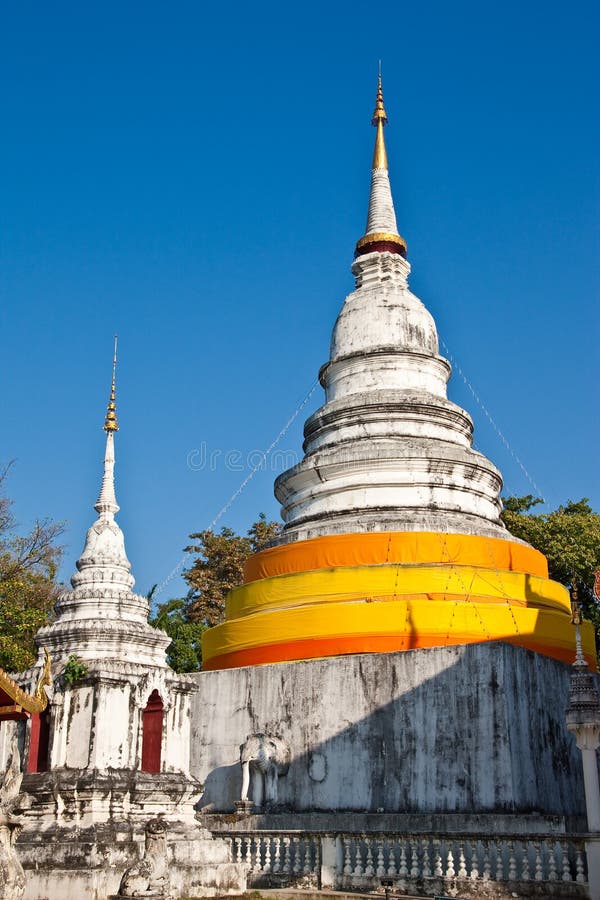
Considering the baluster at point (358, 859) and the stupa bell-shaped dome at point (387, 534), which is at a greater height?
the stupa bell-shaped dome at point (387, 534)

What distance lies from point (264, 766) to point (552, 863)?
6.47m

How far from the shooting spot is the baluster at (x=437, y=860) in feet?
42.2

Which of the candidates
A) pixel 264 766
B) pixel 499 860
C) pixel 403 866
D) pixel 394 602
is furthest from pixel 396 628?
pixel 499 860

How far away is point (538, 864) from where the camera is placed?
12328mm

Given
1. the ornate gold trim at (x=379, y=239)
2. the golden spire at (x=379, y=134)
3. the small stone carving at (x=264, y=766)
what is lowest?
the small stone carving at (x=264, y=766)

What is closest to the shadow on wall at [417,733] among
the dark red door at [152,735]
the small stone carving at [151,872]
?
the dark red door at [152,735]

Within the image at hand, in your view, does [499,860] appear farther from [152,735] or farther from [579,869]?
[152,735]

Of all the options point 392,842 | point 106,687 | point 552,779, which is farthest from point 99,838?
point 552,779

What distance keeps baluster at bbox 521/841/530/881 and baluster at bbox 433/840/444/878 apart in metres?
1.01

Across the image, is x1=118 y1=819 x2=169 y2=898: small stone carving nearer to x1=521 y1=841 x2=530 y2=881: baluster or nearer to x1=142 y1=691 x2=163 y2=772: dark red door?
x1=142 y1=691 x2=163 y2=772: dark red door

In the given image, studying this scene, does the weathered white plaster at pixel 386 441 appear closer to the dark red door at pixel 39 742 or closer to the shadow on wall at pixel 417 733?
the shadow on wall at pixel 417 733

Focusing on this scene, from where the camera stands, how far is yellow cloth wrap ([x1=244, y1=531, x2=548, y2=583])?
62.7 ft

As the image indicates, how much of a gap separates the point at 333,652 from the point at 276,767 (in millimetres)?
2205

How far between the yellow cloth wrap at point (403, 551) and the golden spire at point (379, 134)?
13.1 m
